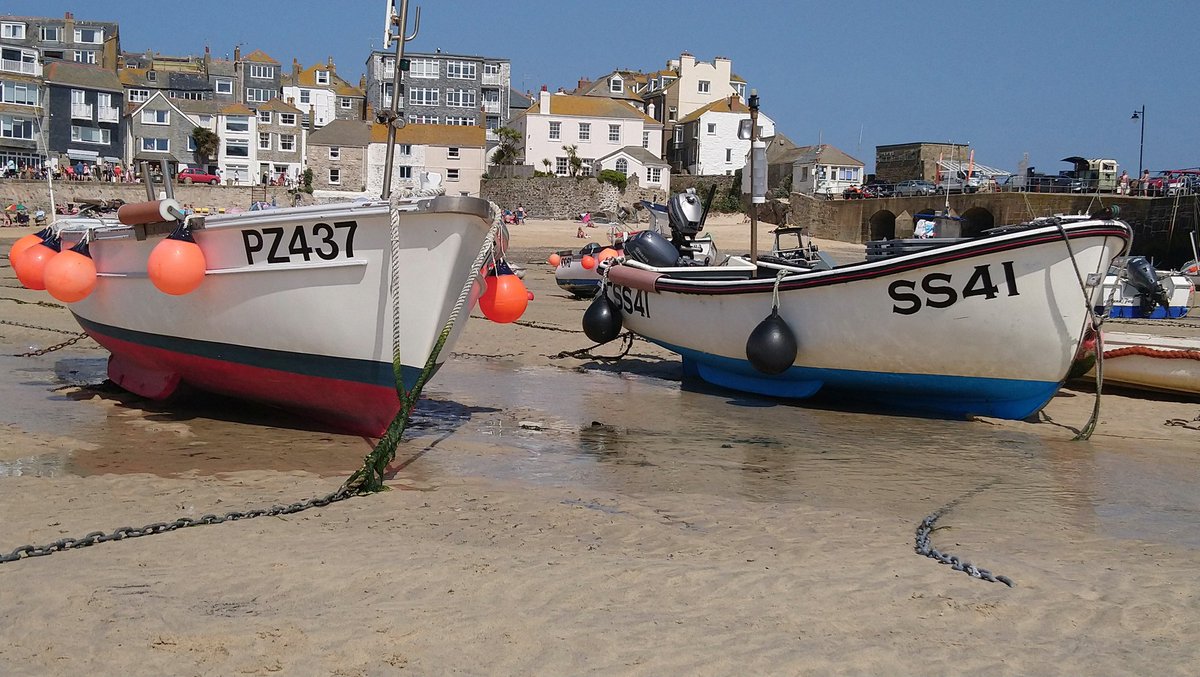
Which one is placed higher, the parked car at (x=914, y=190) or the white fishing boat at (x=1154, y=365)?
the parked car at (x=914, y=190)

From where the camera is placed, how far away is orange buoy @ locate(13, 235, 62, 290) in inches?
386

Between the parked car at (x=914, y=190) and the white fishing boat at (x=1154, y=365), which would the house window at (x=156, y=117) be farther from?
the white fishing boat at (x=1154, y=365)

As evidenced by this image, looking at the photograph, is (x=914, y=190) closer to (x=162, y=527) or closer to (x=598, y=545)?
(x=598, y=545)

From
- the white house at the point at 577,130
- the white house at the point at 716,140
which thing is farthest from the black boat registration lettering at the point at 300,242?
the white house at the point at 716,140

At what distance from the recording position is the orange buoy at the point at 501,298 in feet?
29.8

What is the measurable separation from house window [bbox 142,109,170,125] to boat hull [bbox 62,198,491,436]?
211ft

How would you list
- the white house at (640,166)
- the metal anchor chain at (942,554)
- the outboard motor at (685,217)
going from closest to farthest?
the metal anchor chain at (942,554) → the outboard motor at (685,217) → the white house at (640,166)

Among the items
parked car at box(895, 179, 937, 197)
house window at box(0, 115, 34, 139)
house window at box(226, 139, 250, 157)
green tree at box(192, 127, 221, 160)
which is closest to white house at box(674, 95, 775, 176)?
parked car at box(895, 179, 937, 197)

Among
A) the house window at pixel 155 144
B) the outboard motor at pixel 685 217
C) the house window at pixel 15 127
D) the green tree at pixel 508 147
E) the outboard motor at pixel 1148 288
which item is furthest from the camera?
the house window at pixel 155 144

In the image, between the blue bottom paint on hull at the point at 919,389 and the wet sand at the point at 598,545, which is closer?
the wet sand at the point at 598,545

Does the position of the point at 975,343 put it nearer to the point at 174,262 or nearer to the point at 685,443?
the point at 685,443

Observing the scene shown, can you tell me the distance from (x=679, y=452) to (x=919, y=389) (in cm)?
316

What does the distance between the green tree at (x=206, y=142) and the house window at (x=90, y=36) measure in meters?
23.2

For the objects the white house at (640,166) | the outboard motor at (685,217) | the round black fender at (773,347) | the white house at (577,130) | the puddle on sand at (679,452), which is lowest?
the puddle on sand at (679,452)
